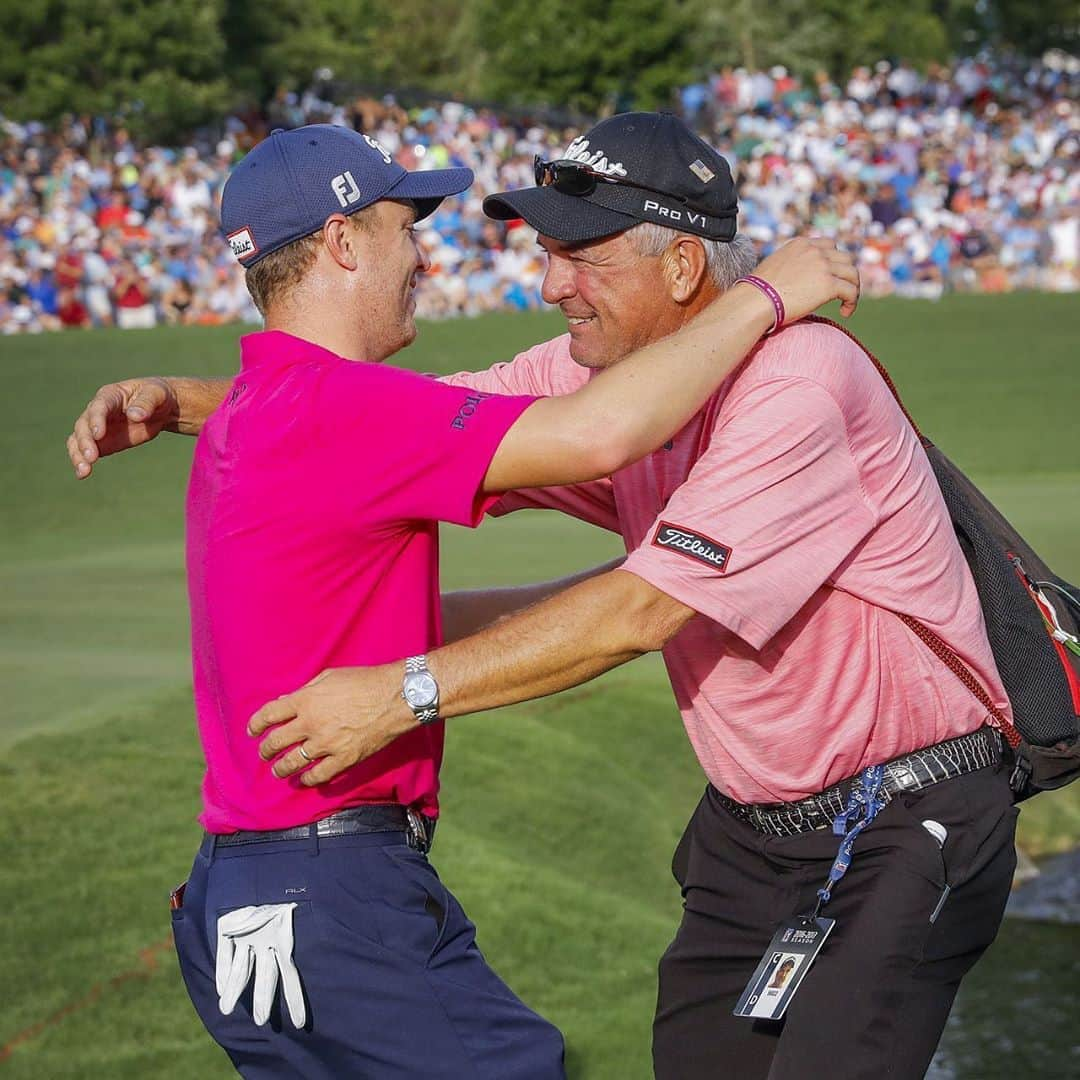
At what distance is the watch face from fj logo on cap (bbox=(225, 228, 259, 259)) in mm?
928

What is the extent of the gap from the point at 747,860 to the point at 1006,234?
22.6m

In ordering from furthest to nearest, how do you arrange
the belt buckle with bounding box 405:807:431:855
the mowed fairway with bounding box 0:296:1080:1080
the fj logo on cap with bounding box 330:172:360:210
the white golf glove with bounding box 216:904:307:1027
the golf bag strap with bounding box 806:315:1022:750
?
the mowed fairway with bounding box 0:296:1080:1080 → the golf bag strap with bounding box 806:315:1022:750 → the fj logo on cap with bounding box 330:172:360:210 → the belt buckle with bounding box 405:807:431:855 → the white golf glove with bounding box 216:904:307:1027

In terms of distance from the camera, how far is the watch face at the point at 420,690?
296 centimetres

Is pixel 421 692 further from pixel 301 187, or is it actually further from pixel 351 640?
pixel 301 187

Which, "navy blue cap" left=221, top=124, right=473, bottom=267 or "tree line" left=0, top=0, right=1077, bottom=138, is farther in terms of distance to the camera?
"tree line" left=0, top=0, right=1077, bottom=138

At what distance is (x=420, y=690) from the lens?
2971mm

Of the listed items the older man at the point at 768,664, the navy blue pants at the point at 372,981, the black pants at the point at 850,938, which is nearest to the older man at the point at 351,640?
the navy blue pants at the point at 372,981

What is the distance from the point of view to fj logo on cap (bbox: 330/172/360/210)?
3.29 meters

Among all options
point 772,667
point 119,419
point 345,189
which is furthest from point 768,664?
point 119,419

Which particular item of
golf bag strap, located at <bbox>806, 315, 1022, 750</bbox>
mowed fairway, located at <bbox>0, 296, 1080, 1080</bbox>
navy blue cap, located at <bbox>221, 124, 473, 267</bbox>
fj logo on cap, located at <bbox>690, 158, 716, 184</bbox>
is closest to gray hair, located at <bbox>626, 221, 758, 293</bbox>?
fj logo on cap, located at <bbox>690, 158, 716, 184</bbox>

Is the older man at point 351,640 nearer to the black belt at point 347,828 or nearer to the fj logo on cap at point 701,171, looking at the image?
the black belt at point 347,828

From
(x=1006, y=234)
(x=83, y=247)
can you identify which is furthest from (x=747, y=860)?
(x=1006, y=234)

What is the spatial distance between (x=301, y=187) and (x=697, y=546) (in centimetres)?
103

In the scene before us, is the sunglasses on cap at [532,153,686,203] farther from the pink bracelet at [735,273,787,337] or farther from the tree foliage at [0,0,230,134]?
the tree foliage at [0,0,230,134]
